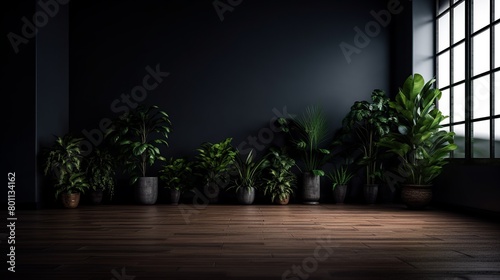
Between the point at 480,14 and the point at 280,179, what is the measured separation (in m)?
3.16

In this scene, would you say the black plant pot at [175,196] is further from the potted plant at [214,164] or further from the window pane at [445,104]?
the window pane at [445,104]

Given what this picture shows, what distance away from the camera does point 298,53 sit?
6.43 metres

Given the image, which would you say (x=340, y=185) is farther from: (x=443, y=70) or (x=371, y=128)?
Answer: (x=443, y=70)

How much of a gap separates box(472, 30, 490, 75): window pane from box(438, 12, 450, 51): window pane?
72 centimetres

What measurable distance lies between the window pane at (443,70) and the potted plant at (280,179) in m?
2.34

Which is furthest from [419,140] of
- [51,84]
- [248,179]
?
[51,84]

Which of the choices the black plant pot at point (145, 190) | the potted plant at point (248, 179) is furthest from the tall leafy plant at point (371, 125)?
the black plant pot at point (145, 190)

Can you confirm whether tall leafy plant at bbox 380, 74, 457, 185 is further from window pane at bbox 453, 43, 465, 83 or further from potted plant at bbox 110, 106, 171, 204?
potted plant at bbox 110, 106, 171, 204

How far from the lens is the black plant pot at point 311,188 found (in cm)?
602

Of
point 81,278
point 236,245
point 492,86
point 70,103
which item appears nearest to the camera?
point 81,278

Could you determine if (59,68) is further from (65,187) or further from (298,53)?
(298,53)

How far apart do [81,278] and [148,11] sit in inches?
199

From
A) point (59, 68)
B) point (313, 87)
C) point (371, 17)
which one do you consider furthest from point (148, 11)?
point (371, 17)

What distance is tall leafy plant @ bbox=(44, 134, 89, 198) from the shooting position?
17.5ft
